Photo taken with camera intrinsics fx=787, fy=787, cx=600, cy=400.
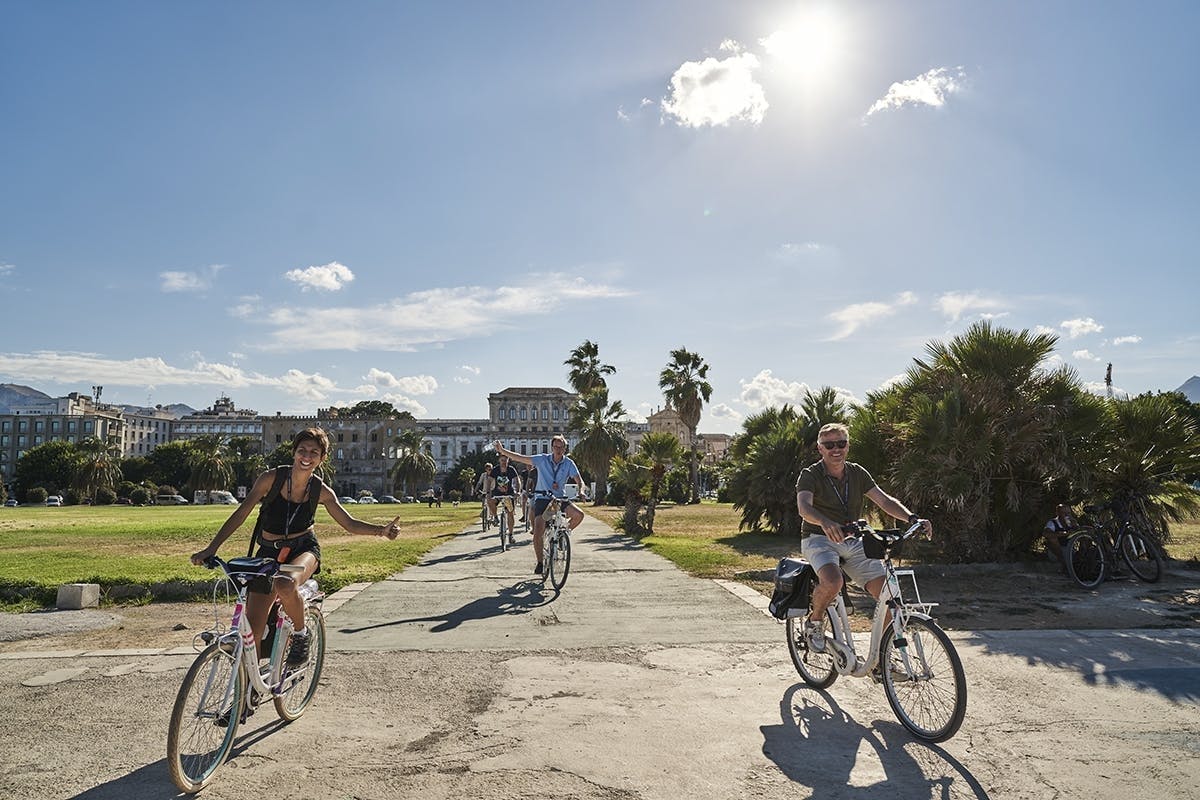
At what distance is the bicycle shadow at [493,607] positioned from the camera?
7617 mm

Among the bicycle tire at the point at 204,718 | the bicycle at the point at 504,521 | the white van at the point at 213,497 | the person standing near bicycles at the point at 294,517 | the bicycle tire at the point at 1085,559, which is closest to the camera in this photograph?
the bicycle tire at the point at 204,718

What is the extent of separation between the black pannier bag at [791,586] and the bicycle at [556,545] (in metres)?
4.82

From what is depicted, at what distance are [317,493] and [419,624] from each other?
3238 millimetres

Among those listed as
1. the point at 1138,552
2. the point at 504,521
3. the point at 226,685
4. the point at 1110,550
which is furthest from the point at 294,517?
the point at 504,521

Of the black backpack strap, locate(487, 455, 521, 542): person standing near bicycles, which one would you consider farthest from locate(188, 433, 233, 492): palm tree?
the black backpack strap

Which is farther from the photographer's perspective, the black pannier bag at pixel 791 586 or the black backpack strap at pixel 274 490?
the black pannier bag at pixel 791 586

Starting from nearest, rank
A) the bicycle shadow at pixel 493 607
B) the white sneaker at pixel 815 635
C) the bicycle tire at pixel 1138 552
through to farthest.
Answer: the white sneaker at pixel 815 635 → the bicycle shadow at pixel 493 607 → the bicycle tire at pixel 1138 552

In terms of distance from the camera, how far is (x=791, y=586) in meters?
5.40

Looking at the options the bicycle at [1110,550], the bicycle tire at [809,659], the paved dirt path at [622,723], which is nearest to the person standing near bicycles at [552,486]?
the paved dirt path at [622,723]

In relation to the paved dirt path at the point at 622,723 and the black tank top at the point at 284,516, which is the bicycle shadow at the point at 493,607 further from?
the black tank top at the point at 284,516

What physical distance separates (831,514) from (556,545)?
213 inches

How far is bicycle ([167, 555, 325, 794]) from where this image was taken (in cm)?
365

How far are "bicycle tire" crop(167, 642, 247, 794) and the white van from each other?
3494 inches

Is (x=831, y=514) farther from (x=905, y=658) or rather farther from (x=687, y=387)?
(x=687, y=387)
